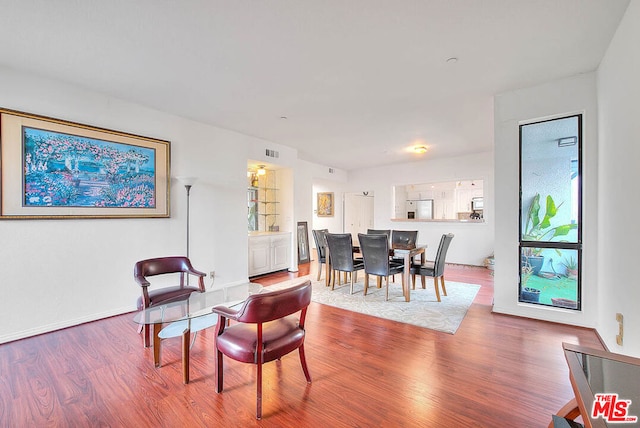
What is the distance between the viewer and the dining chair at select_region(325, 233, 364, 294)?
418 cm

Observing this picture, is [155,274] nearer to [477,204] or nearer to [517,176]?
[517,176]

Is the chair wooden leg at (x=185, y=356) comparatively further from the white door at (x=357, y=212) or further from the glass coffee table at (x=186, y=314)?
the white door at (x=357, y=212)

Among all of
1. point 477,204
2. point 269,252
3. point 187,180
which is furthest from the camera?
point 477,204

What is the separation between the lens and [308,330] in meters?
2.96

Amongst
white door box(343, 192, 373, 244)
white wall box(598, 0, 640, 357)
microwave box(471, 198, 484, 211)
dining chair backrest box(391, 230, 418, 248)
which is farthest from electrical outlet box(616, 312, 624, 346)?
microwave box(471, 198, 484, 211)

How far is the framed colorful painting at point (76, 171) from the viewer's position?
2.68m

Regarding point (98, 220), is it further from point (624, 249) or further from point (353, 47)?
point (624, 249)

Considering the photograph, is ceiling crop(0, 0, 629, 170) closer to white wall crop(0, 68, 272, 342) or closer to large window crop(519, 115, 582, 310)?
white wall crop(0, 68, 272, 342)

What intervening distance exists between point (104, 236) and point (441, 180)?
262 inches

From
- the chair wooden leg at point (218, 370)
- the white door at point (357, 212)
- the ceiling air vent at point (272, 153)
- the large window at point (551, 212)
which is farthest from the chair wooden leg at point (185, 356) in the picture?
the white door at point (357, 212)

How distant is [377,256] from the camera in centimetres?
396

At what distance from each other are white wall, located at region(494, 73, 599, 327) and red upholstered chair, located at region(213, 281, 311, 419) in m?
2.72

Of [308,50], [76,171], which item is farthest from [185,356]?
[308,50]

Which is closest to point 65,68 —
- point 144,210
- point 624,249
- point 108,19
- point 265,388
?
point 108,19
